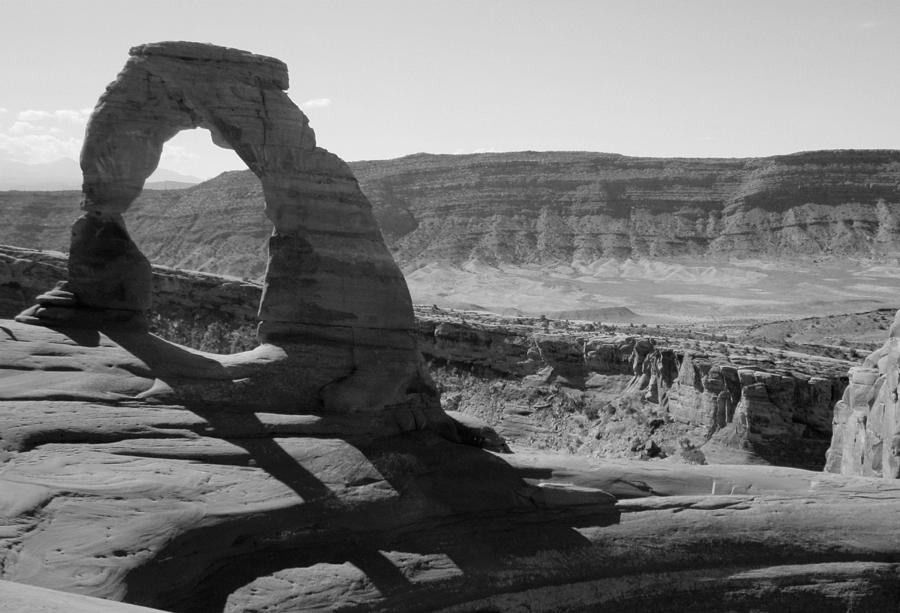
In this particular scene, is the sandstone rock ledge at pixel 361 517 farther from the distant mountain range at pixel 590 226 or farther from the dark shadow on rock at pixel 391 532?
the distant mountain range at pixel 590 226

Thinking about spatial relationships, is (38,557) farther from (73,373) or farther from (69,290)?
(69,290)

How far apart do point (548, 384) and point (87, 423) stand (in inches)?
1067

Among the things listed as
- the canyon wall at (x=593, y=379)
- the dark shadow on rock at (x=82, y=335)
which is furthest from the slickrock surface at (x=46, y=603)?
the canyon wall at (x=593, y=379)

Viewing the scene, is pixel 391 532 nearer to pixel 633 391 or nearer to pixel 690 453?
pixel 690 453

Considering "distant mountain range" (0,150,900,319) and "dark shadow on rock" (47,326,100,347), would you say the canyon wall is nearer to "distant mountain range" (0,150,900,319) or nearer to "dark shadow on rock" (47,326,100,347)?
"dark shadow on rock" (47,326,100,347)

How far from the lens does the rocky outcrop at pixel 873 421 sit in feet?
53.4

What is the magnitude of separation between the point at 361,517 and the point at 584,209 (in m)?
99.5

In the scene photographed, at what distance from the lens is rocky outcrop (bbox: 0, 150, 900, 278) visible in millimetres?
100625

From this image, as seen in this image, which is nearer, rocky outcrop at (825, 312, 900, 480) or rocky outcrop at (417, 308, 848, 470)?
rocky outcrop at (825, 312, 900, 480)

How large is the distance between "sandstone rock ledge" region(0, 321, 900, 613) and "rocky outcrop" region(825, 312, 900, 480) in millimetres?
2061

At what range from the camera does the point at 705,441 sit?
30938 millimetres

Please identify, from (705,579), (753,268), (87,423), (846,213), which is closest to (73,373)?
(87,423)

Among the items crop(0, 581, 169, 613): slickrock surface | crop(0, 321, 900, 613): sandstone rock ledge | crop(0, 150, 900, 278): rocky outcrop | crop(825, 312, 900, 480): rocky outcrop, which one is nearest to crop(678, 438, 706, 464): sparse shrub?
crop(825, 312, 900, 480): rocky outcrop

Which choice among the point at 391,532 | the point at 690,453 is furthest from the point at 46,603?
the point at 690,453
